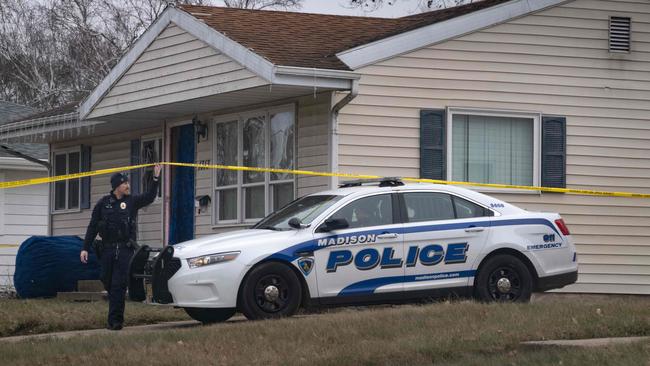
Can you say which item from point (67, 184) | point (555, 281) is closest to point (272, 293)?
point (555, 281)

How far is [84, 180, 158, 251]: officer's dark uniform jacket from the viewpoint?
1348cm

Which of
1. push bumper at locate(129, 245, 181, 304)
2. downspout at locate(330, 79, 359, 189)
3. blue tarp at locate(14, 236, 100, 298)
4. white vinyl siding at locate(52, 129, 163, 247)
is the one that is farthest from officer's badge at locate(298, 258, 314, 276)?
white vinyl siding at locate(52, 129, 163, 247)

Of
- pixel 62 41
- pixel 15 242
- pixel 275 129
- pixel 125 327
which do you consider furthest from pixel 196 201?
pixel 62 41

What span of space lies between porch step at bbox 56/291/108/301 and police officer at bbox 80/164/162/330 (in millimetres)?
4301

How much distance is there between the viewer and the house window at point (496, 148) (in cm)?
1706

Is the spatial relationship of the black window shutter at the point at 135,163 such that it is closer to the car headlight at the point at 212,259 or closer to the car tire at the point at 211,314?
the car tire at the point at 211,314

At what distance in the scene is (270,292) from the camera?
12.8 metres

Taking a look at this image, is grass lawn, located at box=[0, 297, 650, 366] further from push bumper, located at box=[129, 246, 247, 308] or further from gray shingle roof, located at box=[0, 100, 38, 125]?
gray shingle roof, located at box=[0, 100, 38, 125]

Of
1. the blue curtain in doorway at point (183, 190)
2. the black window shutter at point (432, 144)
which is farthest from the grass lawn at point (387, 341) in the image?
the blue curtain in doorway at point (183, 190)

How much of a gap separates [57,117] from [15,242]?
5731 millimetres

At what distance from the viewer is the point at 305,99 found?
55.5 feet

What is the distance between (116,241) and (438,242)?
141 inches

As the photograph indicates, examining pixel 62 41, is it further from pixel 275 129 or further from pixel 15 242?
pixel 275 129

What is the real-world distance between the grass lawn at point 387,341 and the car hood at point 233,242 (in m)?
0.93
